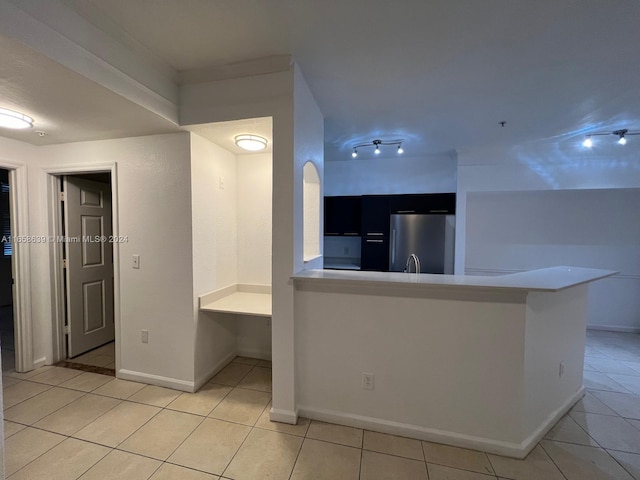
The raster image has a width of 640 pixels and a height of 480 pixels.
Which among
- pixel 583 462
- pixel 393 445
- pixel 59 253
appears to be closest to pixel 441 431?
pixel 393 445

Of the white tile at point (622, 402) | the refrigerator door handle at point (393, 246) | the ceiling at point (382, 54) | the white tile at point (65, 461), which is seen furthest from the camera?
the refrigerator door handle at point (393, 246)

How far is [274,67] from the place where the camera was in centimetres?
199

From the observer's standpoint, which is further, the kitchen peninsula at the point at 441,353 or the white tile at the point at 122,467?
the kitchen peninsula at the point at 441,353

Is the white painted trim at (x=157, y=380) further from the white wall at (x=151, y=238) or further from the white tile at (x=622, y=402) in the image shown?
the white tile at (x=622, y=402)

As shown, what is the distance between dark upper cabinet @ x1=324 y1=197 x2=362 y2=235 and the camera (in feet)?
14.7

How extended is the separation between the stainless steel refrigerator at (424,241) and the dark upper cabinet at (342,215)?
606mm

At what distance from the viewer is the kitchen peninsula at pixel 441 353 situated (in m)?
1.79

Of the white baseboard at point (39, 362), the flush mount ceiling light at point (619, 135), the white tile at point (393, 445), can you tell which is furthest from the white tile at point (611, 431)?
the white baseboard at point (39, 362)

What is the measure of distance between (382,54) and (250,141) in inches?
50.6

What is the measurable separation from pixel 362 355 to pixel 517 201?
149 inches

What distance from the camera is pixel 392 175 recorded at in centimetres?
461

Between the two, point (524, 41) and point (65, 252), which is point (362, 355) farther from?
point (65, 252)

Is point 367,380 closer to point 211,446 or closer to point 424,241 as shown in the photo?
point 211,446

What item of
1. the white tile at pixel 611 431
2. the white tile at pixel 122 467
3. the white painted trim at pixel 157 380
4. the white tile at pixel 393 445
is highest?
the white painted trim at pixel 157 380
